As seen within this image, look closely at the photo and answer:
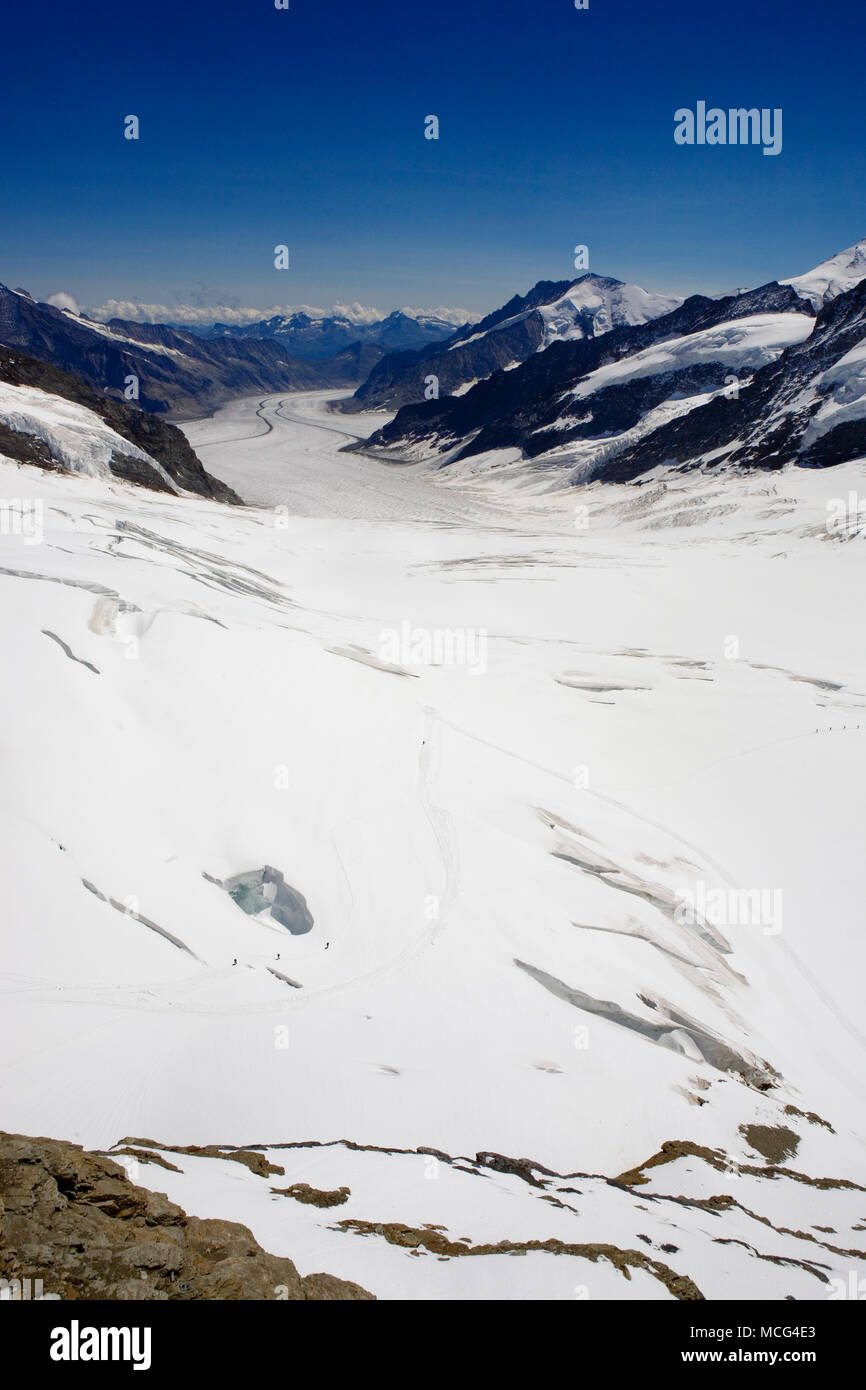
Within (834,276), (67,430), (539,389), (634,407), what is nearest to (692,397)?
(634,407)

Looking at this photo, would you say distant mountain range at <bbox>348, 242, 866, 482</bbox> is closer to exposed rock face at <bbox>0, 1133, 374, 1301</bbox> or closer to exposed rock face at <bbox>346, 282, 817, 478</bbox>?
exposed rock face at <bbox>346, 282, 817, 478</bbox>

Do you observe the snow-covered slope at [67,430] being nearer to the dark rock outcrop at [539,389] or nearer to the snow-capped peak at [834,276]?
the dark rock outcrop at [539,389]

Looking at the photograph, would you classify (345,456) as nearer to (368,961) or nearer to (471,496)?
(471,496)

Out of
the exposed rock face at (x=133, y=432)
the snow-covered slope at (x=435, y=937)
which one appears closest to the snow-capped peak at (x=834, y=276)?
the exposed rock face at (x=133, y=432)

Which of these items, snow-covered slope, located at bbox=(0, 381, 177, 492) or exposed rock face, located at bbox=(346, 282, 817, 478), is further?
exposed rock face, located at bbox=(346, 282, 817, 478)

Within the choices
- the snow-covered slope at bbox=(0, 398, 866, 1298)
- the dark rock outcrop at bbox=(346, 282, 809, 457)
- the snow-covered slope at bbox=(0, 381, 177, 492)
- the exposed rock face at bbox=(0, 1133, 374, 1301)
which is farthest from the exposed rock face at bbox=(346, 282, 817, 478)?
the exposed rock face at bbox=(0, 1133, 374, 1301)

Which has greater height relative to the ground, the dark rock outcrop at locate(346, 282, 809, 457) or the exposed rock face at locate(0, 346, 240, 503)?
the dark rock outcrop at locate(346, 282, 809, 457)

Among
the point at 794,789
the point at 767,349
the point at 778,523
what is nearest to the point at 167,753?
the point at 794,789
